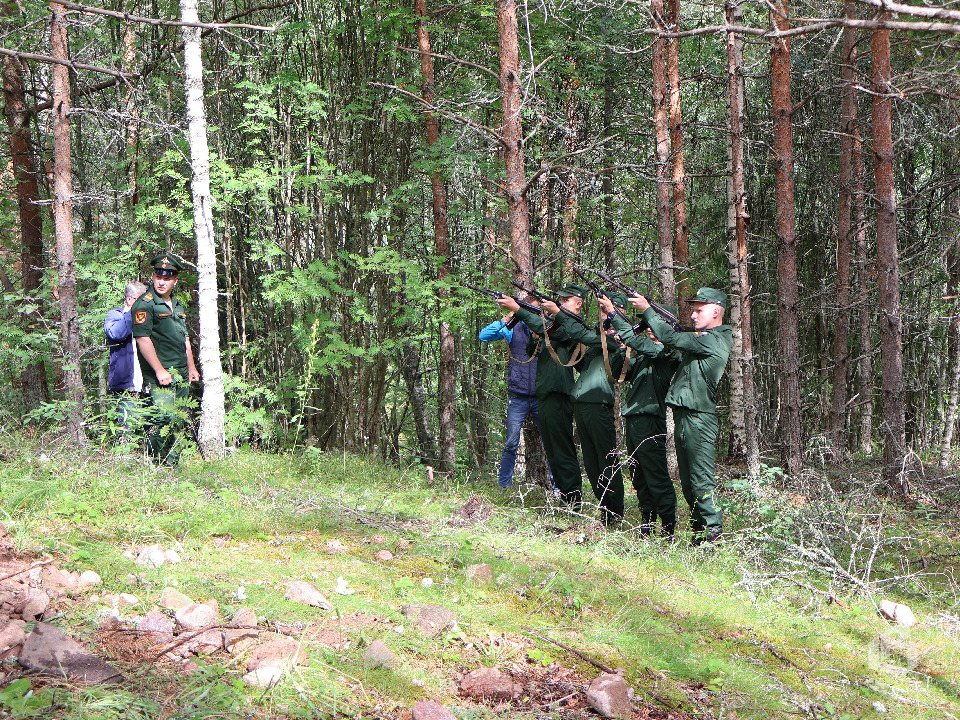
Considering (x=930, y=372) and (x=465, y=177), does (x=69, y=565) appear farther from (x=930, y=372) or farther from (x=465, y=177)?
(x=930, y=372)

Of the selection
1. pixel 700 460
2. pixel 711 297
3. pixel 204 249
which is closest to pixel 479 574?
pixel 700 460

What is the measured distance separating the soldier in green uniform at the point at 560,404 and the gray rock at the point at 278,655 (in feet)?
13.8

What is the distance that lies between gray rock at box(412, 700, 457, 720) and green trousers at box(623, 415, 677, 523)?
3.77m

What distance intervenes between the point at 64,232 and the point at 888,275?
919 centimetres

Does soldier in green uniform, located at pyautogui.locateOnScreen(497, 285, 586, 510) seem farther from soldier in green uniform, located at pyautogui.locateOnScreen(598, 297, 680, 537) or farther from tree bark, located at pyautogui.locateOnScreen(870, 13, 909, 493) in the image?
tree bark, located at pyautogui.locateOnScreen(870, 13, 909, 493)

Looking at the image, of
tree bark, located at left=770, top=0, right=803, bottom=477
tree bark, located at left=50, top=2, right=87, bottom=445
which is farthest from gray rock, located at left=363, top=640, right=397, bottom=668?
tree bark, located at left=770, top=0, right=803, bottom=477

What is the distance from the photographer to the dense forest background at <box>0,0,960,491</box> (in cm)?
815

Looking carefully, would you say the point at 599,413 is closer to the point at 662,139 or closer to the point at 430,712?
the point at 430,712

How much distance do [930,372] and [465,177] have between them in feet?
34.3

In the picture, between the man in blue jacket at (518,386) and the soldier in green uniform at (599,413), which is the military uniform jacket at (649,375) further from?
the man in blue jacket at (518,386)

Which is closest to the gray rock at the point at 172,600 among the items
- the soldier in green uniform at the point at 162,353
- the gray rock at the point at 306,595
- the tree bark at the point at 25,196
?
the gray rock at the point at 306,595

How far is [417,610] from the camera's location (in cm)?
342

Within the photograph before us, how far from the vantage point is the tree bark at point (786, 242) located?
372 inches

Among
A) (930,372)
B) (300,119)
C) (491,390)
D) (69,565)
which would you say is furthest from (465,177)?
(930,372)
